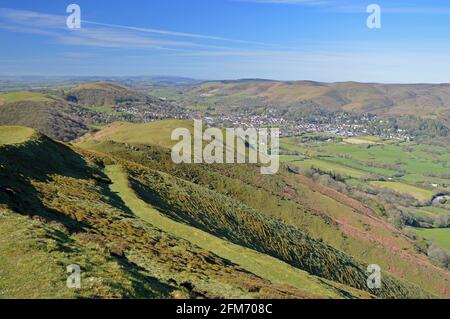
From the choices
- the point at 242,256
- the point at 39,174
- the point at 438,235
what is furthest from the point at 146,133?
the point at 242,256

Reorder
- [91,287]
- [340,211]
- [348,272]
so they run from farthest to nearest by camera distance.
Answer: [340,211] → [348,272] → [91,287]

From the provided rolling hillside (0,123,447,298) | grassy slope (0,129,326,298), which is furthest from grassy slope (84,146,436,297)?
grassy slope (0,129,326,298)

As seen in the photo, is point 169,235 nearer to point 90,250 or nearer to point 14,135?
point 90,250

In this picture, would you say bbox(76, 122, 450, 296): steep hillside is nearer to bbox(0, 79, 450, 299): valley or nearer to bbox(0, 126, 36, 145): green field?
bbox(0, 79, 450, 299): valley

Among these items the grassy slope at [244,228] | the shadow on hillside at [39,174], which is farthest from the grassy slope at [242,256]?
the grassy slope at [244,228]

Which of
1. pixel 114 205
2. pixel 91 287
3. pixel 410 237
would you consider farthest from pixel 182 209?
pixel 410 237
